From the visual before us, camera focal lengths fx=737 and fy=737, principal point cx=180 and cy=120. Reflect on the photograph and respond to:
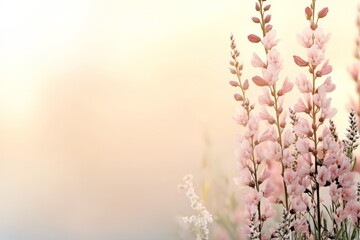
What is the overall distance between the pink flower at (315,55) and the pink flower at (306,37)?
0.02 m

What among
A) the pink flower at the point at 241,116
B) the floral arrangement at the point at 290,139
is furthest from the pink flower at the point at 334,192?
the pink flower at the point at 241,116

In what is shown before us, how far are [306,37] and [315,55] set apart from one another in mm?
38

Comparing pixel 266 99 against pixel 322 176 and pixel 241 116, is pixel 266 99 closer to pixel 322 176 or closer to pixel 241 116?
pixel 241 116

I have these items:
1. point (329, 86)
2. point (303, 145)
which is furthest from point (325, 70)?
point (303, 145)

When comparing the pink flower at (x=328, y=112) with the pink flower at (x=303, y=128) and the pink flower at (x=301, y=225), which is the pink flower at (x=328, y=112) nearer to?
the pink flower at (x=303, y=128)

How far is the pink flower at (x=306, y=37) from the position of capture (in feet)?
4.00

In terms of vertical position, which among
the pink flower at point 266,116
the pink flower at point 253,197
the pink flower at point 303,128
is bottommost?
the pink flower at point 253,197

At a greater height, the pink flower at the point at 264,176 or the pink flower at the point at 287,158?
the pink flower at the point at 287,158

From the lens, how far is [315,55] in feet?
3.94

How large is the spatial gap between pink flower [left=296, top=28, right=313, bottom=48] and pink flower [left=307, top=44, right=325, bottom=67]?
0.07 ft

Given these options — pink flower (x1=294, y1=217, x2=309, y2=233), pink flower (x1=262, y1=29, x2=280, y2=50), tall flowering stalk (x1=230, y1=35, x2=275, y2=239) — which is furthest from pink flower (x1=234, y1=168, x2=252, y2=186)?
pink flower (x1=262, y1=29, x2=280, y2=50)

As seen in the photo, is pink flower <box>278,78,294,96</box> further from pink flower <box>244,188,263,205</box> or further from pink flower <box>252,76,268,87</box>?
pink flower <box>244,188,263,205</box>

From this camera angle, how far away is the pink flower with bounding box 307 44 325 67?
120 centimetres

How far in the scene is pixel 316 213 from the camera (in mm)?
1273
